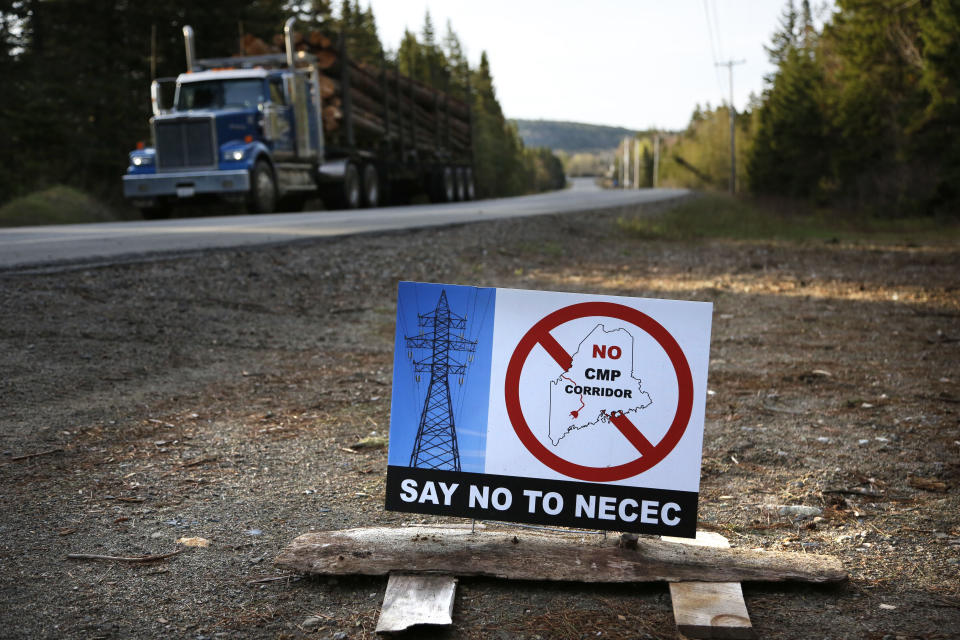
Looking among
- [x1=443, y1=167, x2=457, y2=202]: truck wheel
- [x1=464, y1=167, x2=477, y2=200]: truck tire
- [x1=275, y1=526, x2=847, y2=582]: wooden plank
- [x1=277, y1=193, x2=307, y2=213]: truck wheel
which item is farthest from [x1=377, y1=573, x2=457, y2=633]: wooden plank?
[x1=464, y1=167, x2=477, y2=200]: truck tire

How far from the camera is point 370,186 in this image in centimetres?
2464

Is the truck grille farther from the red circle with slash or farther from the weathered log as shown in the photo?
the red circle with slash

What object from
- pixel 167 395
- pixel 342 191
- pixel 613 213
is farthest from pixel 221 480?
pixel 613 213

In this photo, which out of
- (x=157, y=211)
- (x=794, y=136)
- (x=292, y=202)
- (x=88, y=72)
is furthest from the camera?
(x=794, y=136)

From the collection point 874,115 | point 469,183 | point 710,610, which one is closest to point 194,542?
point 710,610

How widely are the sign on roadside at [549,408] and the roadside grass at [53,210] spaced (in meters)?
16.2

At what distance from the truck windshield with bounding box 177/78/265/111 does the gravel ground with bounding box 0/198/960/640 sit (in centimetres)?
998

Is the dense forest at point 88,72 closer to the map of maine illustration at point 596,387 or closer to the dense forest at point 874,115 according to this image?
the dense forest at point 874,115

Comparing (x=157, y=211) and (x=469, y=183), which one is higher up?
(x=469, y=183)

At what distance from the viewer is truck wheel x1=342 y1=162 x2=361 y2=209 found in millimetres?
22438

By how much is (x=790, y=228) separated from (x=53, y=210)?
705 inches

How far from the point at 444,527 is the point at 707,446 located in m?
1.73

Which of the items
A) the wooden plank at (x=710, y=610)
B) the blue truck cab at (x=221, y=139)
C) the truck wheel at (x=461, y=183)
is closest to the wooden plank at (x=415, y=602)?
the wooden plank at (x=710, y=610)

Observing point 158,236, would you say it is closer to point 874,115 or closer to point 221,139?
point 221,139
